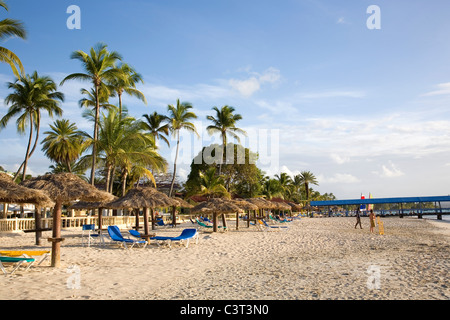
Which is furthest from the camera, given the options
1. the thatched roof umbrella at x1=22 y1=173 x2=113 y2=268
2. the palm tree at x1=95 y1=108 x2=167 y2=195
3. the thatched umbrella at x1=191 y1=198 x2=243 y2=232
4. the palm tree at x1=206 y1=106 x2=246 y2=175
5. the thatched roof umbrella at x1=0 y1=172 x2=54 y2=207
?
the palm tree at x1=206 y1=106 x2=246 y2=175

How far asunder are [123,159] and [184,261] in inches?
519

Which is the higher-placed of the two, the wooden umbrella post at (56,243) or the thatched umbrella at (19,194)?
the thatched umbrella at (19,194)

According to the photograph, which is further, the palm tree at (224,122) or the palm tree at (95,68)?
the palm tree at (224,122)

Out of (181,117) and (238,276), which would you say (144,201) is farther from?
(181,117)

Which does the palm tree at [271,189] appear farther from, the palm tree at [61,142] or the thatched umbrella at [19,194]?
the thatched umbrella at [19,194]

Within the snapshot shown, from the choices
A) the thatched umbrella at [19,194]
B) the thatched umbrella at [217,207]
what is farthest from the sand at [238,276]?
the thatched umbrella at [217,207]

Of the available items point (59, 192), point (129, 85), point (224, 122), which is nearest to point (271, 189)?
point (224, 122)

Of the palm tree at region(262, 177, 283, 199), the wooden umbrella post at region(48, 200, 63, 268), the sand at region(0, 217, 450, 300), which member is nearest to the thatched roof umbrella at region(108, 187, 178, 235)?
the sand at region(0, 217, 450, 300)

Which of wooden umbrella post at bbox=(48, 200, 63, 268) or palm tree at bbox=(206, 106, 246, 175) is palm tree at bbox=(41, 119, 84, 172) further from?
wooden umbrella post at bbox=(48, 200, 63, 268)

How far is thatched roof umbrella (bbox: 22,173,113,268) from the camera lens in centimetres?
794

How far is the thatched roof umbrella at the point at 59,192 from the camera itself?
7936mm

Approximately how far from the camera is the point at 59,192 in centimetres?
823

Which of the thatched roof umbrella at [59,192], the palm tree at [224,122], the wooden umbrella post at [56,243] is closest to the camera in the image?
the wooden umbrella post at [56,243]

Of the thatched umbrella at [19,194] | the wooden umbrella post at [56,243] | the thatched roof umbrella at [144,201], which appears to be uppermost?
the thatched umbrella at [19,194]
